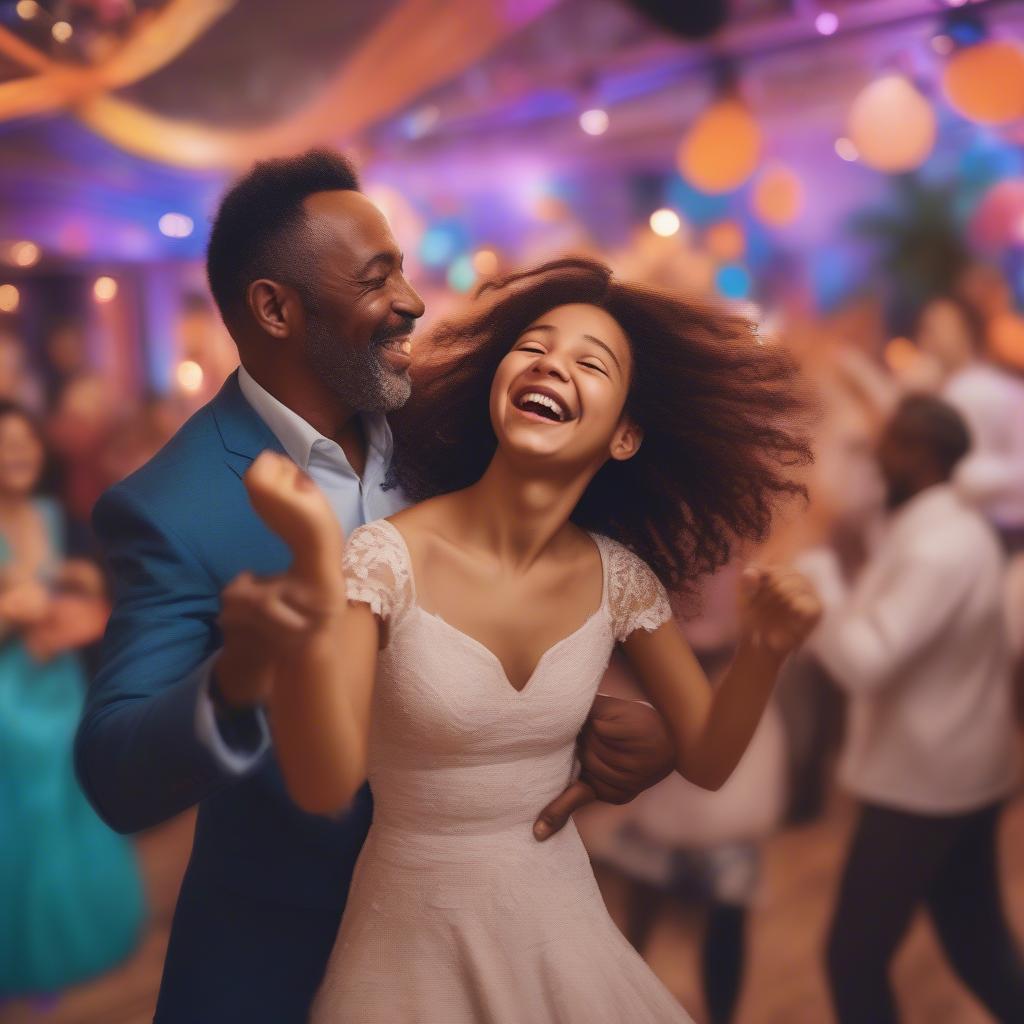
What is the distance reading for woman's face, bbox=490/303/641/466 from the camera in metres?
1.09

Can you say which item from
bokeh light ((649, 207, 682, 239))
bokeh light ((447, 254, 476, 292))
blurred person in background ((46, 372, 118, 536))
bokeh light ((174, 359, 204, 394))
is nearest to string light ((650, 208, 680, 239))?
bokeh light ((649, 207, 682, 239))

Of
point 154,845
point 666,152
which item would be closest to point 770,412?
point 154,845

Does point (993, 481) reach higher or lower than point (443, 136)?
lower

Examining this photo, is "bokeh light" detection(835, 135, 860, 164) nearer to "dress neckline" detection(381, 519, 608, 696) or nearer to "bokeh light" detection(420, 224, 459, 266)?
"bokeh light" detection(420, 224, 459, 266)

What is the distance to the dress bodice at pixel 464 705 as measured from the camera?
41.7 inches

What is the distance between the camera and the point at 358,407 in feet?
3.98

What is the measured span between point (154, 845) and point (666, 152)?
3137 millimetres

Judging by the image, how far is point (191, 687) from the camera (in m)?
0.91

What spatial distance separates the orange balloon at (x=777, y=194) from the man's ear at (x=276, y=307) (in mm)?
3556

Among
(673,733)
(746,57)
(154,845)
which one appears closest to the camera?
(673,733)

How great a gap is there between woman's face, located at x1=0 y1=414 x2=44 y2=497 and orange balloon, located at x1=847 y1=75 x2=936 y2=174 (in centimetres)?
234

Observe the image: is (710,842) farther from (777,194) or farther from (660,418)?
(777,194)

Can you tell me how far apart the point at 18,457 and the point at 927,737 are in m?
2.12

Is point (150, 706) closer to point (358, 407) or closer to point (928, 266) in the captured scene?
point (358, 407)
